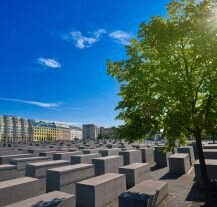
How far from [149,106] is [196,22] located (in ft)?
13.3

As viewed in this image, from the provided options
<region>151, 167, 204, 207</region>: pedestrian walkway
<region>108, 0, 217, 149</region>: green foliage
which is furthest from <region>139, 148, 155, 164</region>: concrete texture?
<region>108, 0, 217, 149</region>: green foliage

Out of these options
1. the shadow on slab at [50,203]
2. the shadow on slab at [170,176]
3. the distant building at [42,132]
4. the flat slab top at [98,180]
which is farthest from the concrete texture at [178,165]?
the distant building at [42,132]

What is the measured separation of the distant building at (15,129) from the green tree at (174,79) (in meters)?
170

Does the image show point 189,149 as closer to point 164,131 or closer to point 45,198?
point 164,131

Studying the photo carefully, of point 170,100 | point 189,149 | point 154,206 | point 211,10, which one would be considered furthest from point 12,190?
point 189,149

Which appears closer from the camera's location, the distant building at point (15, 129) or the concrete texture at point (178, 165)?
the concrete texture at point (178, 165)

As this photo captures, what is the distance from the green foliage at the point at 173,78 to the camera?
29.7 feet

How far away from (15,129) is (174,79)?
190 meters

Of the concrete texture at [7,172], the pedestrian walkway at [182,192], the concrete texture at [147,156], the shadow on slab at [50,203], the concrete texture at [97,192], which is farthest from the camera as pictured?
the concrete texture at [147,156]

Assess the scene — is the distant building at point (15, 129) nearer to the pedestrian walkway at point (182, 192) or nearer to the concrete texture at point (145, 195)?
the pedestrian walkway at point (182, 192)

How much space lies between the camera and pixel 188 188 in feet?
42.1

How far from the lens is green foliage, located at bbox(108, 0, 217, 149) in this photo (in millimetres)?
9062

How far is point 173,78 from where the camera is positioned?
9578 millimetres

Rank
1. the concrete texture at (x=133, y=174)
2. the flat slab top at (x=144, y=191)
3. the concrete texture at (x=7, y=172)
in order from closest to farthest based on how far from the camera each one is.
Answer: the flat slab top at (x=144, y=191)
the concrete texture at (x=133, y=174)
the concrete texture at (x=7, y=172)
